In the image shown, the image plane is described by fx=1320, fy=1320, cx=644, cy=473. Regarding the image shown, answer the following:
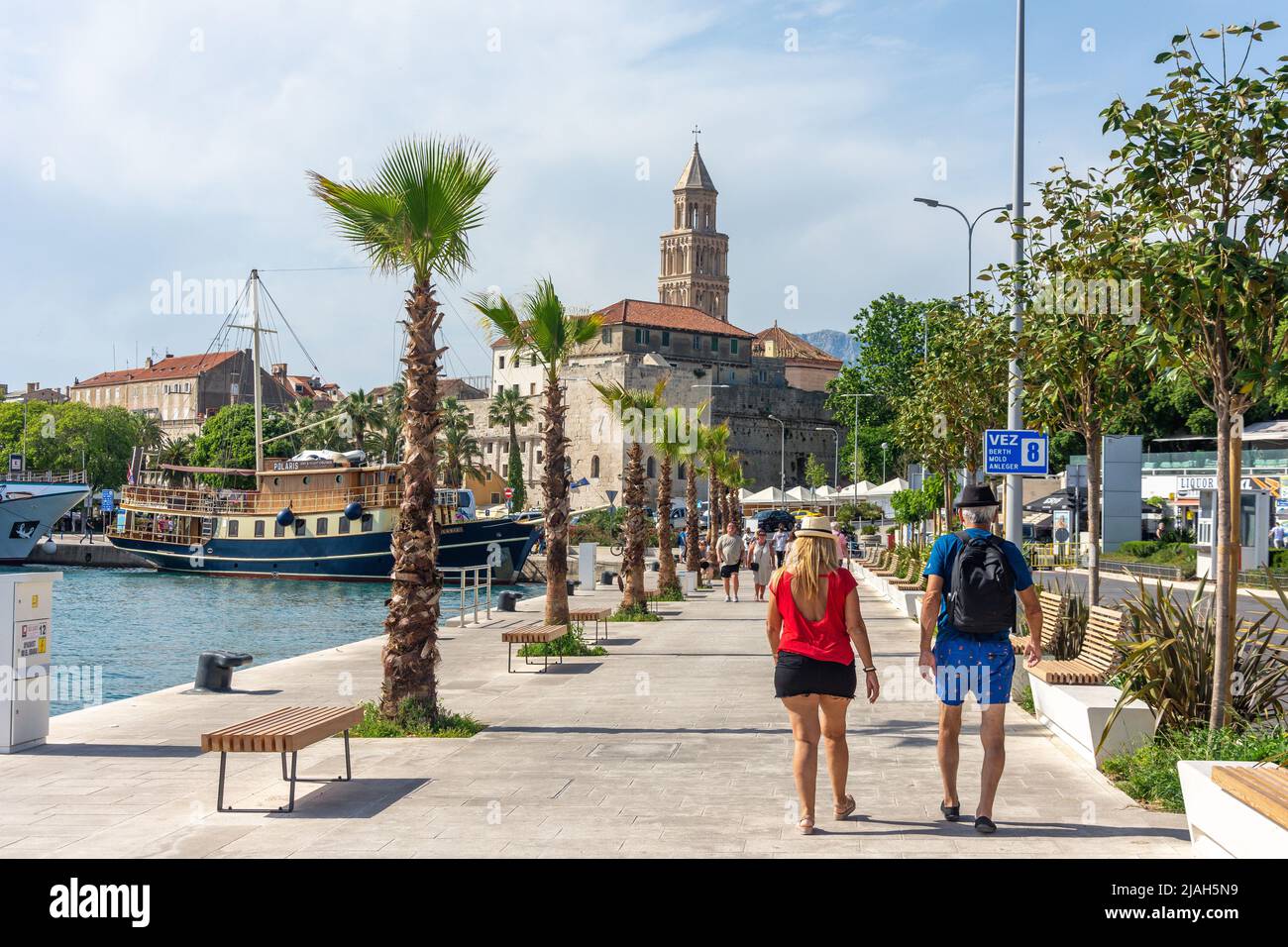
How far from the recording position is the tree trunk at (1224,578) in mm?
7812

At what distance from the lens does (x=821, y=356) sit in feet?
497

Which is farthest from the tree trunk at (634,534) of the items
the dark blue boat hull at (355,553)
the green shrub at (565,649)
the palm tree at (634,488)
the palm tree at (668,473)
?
the dark blue boat hull at (355,553)

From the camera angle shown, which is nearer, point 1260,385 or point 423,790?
point 1260,385

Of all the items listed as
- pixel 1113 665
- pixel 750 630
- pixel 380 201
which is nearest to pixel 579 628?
pixel 750 630

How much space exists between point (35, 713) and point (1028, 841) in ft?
25.1

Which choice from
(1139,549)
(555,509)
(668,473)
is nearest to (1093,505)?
(555,509)

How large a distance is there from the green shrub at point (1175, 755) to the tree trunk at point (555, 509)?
11.3 metres

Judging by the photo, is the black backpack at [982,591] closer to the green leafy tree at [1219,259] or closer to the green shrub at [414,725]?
the green leafy tree at [1219,259]

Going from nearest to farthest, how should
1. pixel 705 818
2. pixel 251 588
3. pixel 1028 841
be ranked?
pixel 1028 841
pixel 705 818
pixel 251 588

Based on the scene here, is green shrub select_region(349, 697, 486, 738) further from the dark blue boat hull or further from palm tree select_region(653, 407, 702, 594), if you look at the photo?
the dark blue boat hull

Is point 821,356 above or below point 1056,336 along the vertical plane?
above

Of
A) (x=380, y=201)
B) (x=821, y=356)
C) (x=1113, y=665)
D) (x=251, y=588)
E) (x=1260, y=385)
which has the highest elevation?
(x=821, y=356)
